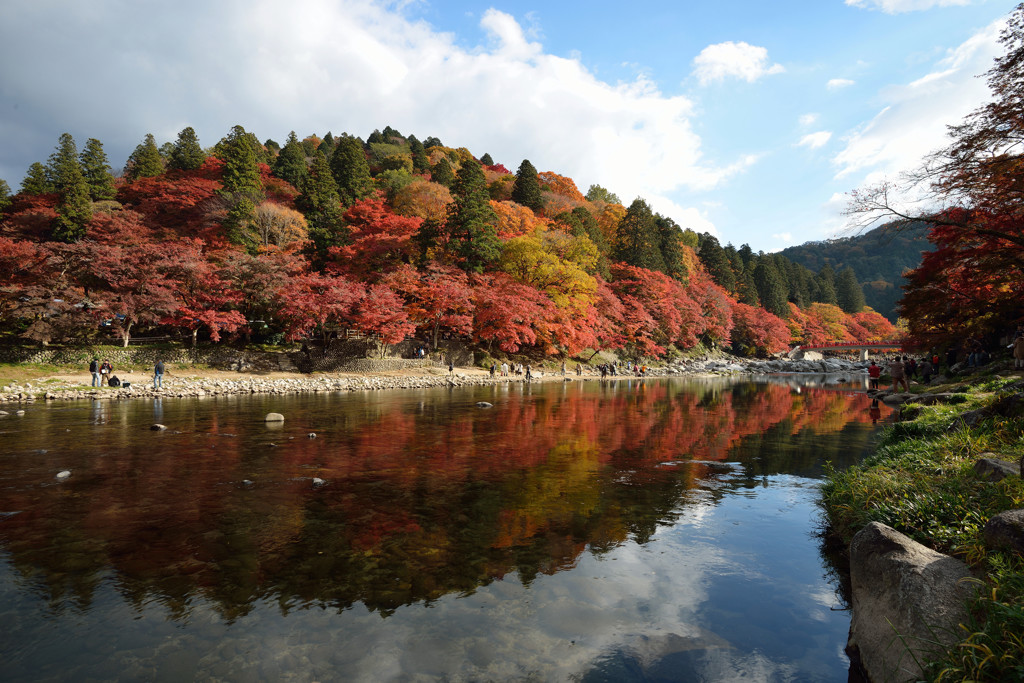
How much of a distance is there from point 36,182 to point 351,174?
2942 cm

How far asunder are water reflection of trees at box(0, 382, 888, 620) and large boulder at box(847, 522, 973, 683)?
2.78m

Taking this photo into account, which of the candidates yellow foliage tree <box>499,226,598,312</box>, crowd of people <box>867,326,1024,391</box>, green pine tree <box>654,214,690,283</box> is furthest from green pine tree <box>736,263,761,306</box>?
crowd of people <box>867,326,1024,391</box>

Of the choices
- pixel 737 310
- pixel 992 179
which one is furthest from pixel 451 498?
pixel 737 310

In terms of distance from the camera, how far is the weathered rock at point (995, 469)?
194 inches

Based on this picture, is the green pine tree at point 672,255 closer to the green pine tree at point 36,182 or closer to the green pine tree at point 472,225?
the green pine tree at point 472,225

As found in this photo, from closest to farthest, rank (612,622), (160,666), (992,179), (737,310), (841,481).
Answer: (160,666) → (612,622) → (841,481) → (992,179) → (737,310)

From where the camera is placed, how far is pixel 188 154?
5819 centimetres

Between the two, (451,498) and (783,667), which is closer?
(783,667)

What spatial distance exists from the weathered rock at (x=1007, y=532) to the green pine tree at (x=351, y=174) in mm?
53780

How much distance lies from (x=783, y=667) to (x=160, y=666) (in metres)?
4.94

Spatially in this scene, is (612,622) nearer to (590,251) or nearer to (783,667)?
(783,667)

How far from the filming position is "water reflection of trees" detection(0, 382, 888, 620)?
5148 mm

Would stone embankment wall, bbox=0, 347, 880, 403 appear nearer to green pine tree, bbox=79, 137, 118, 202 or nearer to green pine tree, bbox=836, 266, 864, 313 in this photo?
green pine tree, bbox=79, 137, 118, 202

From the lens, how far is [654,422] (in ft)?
54.5
